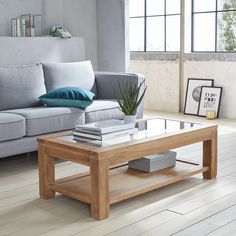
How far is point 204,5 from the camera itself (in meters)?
6.40

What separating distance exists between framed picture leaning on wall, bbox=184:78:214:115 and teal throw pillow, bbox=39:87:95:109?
2.68 meters

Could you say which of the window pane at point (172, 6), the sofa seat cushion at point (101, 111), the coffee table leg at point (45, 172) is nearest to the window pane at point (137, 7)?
the window pane at point (172, 6)

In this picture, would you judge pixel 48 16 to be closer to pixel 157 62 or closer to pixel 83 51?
pixel 83 51

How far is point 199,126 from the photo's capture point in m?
3.26

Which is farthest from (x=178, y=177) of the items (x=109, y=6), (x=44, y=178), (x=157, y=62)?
(x=157, y=62)

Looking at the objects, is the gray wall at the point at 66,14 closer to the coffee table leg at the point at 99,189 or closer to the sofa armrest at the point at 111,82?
the sofa armrest at the point at 111,82

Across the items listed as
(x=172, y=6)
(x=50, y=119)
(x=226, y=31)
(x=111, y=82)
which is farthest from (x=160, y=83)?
(x=50, y=119)

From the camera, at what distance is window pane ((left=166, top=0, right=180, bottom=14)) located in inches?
263

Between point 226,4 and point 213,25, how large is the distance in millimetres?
341

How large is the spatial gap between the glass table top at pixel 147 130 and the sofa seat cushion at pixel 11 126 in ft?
2.30

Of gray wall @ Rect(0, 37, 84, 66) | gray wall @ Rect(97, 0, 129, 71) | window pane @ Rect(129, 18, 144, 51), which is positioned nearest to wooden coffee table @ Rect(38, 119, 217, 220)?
gray wall @ Rect(0, 37, 84, 66)

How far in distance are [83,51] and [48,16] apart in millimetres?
604

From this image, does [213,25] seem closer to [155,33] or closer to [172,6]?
[172,6]

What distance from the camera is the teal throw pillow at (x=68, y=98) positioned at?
405cm
